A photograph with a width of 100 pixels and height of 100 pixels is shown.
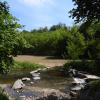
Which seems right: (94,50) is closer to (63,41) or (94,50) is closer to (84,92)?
(63,41)

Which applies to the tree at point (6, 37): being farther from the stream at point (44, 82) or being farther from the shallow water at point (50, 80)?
the shallow water at point (50, 80)

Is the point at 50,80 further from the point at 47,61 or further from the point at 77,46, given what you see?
the point at 47,61

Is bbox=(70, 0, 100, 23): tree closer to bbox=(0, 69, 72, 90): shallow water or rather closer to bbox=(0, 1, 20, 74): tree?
bbox=(0, 1, 20, 74): tree

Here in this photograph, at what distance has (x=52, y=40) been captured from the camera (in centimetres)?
7256

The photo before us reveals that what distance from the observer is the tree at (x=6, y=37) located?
730 inches

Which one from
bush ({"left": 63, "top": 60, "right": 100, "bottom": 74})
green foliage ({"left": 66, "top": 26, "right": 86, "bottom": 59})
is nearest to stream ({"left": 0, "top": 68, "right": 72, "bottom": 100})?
bush ({"left": 63, "top": 60, "right": 100, "bottom": 74})

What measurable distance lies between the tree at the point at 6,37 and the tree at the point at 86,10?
12.7 feet

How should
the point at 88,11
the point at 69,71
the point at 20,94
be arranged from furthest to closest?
the point at 69,71 < the point at 20,94 < the point at 88,11

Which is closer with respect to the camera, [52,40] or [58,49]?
[58,49]

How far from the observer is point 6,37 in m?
18.7

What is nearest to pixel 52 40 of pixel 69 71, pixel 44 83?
pixel 69 71

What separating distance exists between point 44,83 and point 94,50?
16.1m

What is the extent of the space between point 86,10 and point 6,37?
532cm

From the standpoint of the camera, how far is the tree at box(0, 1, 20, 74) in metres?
18.5
